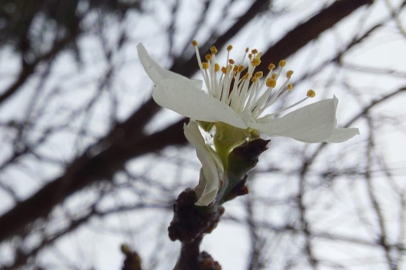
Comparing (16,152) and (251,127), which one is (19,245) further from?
(251,127)

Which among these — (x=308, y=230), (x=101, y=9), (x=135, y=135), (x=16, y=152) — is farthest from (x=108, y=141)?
Answer: (x=308, y=230)

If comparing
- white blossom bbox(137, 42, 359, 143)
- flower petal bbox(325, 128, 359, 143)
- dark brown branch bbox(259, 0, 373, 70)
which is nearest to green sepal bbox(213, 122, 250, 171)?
white blossom bbox(137, 42, 359, 143)

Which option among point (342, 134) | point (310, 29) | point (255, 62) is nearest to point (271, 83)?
point (255, 62)

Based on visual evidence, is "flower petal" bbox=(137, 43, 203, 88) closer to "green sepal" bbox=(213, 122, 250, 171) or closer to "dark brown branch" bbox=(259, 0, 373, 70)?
"green sepal" bbox=(213, 122, 250, 171)

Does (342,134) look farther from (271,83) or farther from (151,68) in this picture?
(151,68)

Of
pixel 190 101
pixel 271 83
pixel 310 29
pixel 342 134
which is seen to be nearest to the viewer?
pixel 190 101

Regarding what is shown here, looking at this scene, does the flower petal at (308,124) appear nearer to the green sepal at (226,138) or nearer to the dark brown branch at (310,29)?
the green sepal at (226,138)
